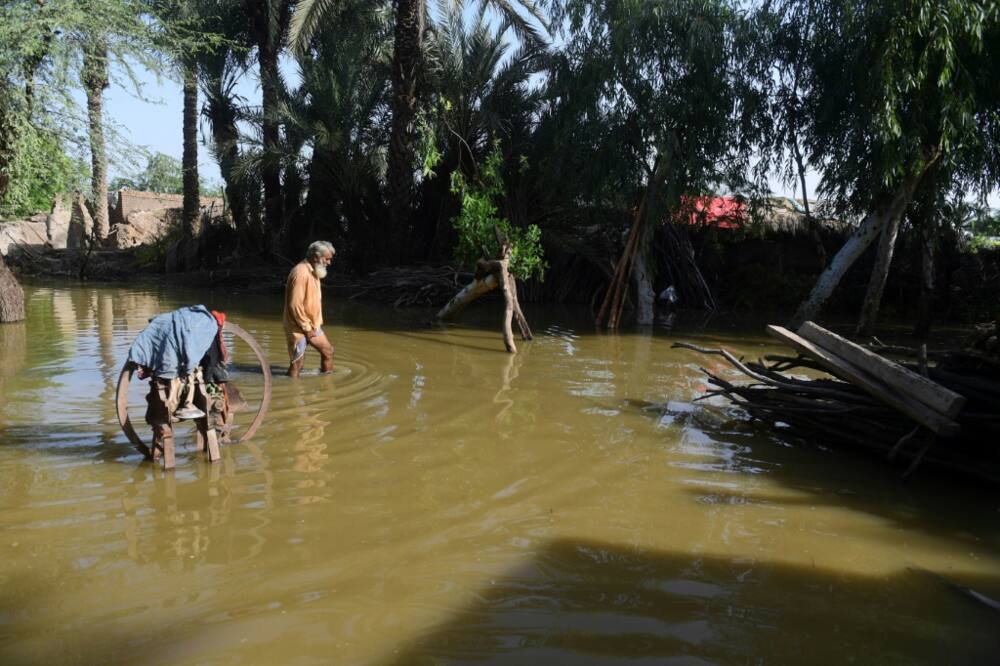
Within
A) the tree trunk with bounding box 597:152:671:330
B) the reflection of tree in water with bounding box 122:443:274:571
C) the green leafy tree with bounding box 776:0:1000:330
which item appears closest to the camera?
the reflection of tree in water with bounding box 122:443:274:571

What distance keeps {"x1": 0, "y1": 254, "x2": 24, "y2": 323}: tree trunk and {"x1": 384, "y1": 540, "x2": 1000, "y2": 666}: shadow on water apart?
1192 centimetres

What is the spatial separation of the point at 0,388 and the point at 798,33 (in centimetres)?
1363

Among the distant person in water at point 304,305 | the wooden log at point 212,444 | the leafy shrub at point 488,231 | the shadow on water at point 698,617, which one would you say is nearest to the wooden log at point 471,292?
the leafy shrub at point 488,231

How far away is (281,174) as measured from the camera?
23.6m

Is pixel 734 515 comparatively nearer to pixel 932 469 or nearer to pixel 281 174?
pixel 932 469

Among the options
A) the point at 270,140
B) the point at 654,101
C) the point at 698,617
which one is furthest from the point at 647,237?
the point at 270,140

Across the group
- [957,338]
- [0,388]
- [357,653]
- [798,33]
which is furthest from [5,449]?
[957,338]

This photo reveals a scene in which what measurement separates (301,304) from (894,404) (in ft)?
18.9

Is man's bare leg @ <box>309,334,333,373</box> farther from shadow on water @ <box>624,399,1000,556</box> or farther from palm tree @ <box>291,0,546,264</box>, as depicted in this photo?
palm tree @ <box>291,0,546,264</box>

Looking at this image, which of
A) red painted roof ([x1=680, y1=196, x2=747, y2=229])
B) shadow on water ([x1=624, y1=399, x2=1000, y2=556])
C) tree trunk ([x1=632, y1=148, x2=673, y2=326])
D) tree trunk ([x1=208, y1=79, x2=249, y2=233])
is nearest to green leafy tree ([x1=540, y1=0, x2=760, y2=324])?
tree trunk ([x1=632, y1=148, x2=673, y2=326])

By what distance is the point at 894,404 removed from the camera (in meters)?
5.29

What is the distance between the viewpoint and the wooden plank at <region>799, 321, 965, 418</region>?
4973mm

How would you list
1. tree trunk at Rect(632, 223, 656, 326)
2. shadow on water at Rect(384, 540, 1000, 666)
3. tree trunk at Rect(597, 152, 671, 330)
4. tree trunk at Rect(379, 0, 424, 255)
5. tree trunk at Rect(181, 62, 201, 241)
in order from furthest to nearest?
tree trunk at Rect(181, 62, 201, 241) → tree trunk at Rect(379, 0, 424, 255) → tree trunk at Rect(632, 223, 656, 326) → tree trunk at Rect(597, 152, 671, 330) → shadow on water at Rect(384, 540, 1000, 666)

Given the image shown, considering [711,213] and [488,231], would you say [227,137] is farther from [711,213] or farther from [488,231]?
[711,213]
